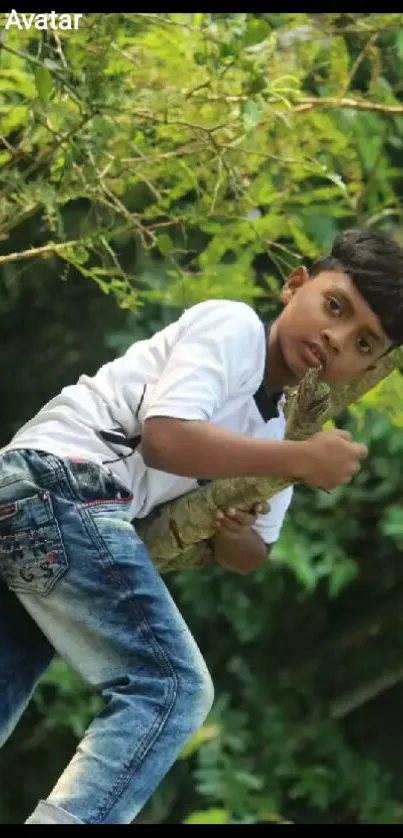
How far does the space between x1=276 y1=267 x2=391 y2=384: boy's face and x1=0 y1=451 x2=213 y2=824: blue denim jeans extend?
0.54ft

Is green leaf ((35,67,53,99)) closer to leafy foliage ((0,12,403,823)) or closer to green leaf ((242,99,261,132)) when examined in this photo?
leafy foliage ((0,12,403,823))

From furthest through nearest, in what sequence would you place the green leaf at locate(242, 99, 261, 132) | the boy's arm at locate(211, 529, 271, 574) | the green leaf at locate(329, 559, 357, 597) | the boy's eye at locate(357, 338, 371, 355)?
1. the green leaf at locate(329, 559, 357, 597)
2. the green leaf at locate(242, 99, 261, 132)
3. the boy's arm at locate(211, 529, 271, 574)
4. the boy's eye at locate(357, 338, 371, 355)

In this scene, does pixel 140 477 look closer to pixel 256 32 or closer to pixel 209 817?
pixel 256 32

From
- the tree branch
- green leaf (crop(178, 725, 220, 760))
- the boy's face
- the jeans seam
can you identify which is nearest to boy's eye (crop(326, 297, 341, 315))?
the boy's face

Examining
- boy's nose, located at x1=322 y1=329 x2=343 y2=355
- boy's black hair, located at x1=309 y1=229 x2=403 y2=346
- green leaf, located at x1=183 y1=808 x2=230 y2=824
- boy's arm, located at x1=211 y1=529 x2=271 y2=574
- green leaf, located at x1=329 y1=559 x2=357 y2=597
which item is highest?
boy's black hair, located at x1=309 y1=229 x2=403 y2=346

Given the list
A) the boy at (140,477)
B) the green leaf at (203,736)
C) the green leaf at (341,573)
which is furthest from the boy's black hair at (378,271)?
the green leaf at (341,573)

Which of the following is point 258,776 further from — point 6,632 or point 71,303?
point 6,632

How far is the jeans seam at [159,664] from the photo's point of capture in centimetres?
85

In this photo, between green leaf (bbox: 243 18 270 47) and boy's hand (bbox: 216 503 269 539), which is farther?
green leaf (bbox: 243 18 270 47)

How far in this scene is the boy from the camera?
86 centimetres

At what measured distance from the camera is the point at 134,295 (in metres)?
1.28

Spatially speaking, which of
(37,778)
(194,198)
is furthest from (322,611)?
(194,198)

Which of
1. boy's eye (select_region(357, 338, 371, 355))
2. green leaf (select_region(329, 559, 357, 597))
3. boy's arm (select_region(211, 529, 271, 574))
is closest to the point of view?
boy's eye (select_region(357, 338, 371, 355))

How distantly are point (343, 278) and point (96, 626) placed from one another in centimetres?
30
